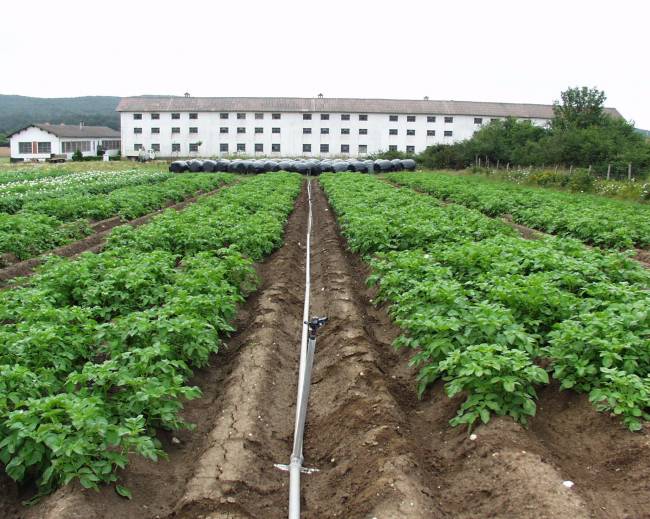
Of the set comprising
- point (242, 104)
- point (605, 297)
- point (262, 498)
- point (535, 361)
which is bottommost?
point (262, 498)

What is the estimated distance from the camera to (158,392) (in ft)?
16.9

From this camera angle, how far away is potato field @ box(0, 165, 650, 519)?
461 cm

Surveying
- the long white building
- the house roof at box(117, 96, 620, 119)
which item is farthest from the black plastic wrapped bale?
the house roof at box(117, 96, 620, 119)

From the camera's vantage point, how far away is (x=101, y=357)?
7.14 m

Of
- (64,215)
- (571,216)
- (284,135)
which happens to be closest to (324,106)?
(284,135)

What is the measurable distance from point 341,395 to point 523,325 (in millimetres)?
2170

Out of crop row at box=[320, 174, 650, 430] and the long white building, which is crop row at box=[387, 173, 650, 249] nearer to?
crop row at box=[320, 174, 650, 430]

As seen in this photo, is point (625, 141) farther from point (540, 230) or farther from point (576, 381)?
point (576, 381)

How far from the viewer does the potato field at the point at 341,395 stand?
15.1 feet

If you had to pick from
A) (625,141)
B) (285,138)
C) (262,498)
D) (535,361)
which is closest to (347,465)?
(262,498)

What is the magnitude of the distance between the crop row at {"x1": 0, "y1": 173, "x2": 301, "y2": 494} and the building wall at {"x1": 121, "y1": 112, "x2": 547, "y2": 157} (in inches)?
2484

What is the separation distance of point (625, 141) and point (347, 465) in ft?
135

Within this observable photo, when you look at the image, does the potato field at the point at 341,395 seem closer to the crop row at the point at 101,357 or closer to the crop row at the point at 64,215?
the crop row at the point at 101,357

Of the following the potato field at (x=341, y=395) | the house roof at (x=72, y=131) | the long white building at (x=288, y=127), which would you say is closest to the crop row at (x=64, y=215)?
the potato field at (x=341, y=395)
